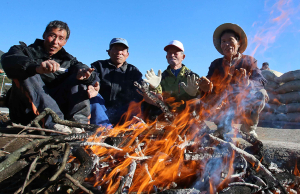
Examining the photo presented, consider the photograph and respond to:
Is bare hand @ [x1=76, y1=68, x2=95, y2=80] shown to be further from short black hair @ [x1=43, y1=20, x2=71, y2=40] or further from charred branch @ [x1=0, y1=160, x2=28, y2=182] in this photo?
charred branch @ [x1=0, y1=160, x2=28, y2=182]

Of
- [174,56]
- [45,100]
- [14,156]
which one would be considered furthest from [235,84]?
[14,156]

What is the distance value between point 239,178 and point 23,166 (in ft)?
6.68

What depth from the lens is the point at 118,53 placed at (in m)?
4.54

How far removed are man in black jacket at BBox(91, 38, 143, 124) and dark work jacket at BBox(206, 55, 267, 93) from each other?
170cm

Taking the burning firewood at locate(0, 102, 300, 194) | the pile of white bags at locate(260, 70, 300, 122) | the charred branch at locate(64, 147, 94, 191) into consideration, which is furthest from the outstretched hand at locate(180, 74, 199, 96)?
the pile of white bags at locate(260, 70, 300, 122)

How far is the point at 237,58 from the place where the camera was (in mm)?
4043

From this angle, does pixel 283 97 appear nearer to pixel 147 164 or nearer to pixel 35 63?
pixel 147 164

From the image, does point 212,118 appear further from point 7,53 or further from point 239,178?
point 7,53

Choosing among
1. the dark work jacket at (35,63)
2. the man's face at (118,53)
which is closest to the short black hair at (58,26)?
the dark work jacket at (35,63)

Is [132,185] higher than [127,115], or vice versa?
[127,115]

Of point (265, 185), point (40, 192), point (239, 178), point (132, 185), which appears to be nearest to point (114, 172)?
point (132, 185)

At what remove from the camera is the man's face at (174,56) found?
480 cm

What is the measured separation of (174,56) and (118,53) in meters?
1.34

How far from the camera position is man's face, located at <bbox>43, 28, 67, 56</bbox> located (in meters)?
3.54
